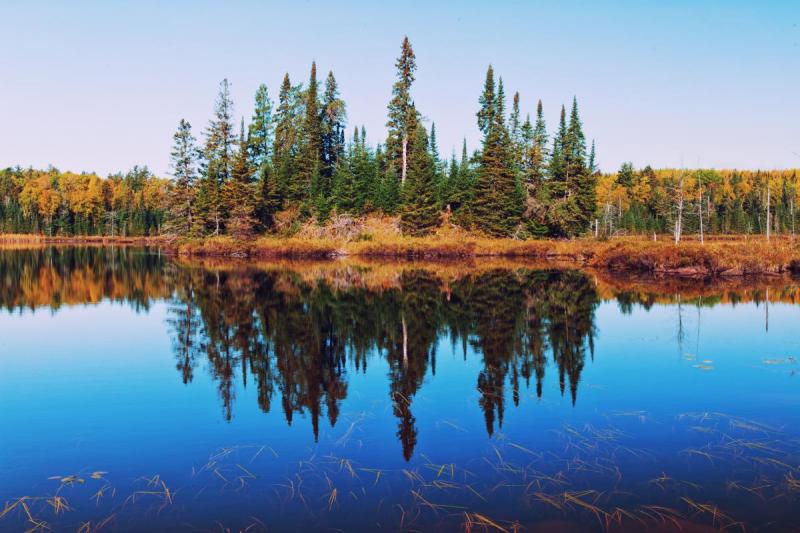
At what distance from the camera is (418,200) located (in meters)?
61.1

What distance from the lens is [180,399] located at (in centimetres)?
1087

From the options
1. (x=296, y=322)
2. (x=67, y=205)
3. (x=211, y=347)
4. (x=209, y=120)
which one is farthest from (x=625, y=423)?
(x=67, y=205)

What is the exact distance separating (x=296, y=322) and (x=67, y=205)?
121861 mm

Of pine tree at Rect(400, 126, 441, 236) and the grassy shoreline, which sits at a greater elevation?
pine tree at Rect(400, 126, 441, 236)

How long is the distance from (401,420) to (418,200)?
52.4 m

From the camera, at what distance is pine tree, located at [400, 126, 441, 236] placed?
6088cm

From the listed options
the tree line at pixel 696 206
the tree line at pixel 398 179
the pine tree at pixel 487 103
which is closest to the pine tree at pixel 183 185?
the tree line at pixel 398 179

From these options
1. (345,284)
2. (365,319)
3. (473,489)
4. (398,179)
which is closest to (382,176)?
(398,179)

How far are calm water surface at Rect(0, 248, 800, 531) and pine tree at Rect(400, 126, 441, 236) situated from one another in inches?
1579

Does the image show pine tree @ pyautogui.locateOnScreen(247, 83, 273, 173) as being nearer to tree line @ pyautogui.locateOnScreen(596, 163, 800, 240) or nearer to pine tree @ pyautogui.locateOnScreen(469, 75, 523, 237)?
pine tree @ pyautogui.locateOnScreen(469, 75, 523, 237)

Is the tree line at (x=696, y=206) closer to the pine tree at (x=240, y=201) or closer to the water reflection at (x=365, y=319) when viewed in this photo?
the pine tree at (x=240, y=201)

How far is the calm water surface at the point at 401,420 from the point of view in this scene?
6.52 meters

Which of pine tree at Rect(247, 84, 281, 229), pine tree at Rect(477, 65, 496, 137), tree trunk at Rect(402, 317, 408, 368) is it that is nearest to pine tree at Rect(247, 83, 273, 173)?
pine tree at Rect(247, 84, 281, 229)

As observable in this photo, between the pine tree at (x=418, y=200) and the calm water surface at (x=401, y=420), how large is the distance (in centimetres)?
4011
